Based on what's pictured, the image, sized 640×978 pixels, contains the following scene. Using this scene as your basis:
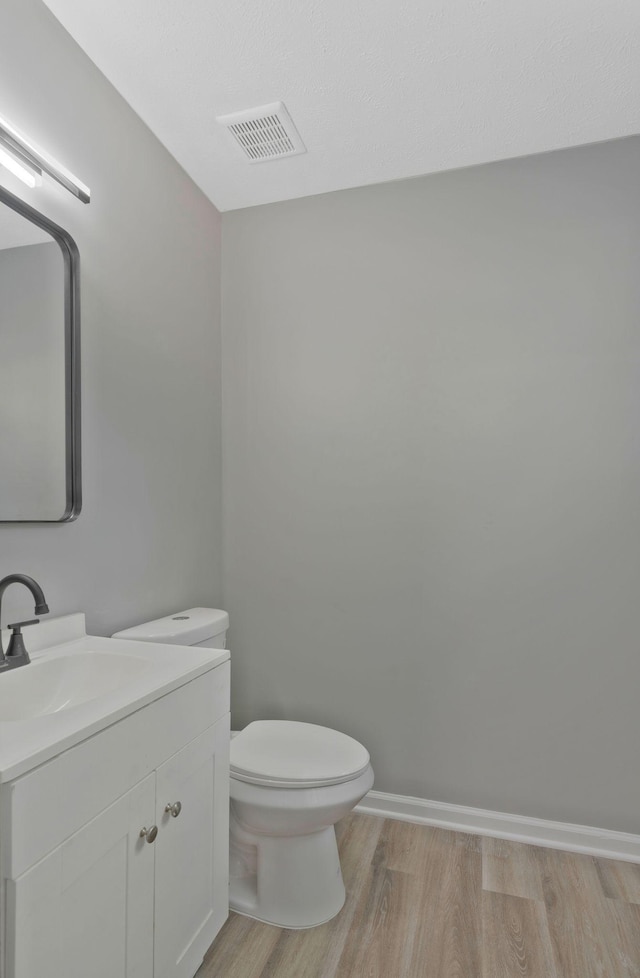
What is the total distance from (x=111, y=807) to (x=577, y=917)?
4.66 feet

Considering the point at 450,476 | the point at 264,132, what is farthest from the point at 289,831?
the point at 264,132

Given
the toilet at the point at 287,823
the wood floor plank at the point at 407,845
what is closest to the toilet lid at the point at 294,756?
the toilet at the point at 287,823

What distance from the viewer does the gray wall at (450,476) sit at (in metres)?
1.92

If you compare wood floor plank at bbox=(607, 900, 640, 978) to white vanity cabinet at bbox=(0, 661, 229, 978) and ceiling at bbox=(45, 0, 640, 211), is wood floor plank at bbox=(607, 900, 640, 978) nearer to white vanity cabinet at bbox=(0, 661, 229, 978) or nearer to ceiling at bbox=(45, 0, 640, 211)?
white vanity cabinet at bbox=(0, 661, 229, 978)

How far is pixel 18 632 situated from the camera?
4.12 feet

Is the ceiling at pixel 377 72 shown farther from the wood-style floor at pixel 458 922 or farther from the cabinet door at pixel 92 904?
the wood-style floor at pixel 458 922

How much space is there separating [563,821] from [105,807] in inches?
65.4

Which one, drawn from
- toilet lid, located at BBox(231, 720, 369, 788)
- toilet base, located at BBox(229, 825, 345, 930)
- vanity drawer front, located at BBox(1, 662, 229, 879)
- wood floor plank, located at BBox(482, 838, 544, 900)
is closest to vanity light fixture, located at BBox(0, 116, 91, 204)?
vanity drawer front, located at BBox(1, 662, 229, 879)

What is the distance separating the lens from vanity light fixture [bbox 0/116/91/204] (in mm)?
1287

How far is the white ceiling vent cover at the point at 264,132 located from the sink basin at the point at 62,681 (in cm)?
169

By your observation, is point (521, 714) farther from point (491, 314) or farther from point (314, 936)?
point (491, 314)

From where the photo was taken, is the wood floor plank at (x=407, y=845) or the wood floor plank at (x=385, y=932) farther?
the wood floor plank at (x=407, y=845)

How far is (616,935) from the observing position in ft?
5.01

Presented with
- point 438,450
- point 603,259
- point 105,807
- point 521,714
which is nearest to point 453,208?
point 603,259
